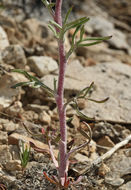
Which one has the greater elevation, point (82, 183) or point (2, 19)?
point (2, 19)

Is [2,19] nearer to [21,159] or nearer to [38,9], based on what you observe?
[38,9]

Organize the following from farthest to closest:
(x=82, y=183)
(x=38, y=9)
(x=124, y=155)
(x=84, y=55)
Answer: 1. (x=38, y=9)
2. (x=84, y=55)
3. (x=124, y=155)
4. (x=82, y=183)

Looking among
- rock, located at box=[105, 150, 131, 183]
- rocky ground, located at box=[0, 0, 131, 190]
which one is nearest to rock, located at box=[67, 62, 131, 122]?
rocky ground, located at box=[0, 0, 131, 190]

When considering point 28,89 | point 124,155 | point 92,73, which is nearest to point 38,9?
point 92,73

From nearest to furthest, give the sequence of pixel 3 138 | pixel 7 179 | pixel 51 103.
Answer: pixel 7 179 < pixel 3 138 < pixel 51 103

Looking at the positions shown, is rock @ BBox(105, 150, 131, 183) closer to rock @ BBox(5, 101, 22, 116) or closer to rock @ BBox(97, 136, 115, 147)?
rock @ BBox(97, 136, 115, 147)

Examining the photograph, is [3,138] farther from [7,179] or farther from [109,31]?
[109,31]

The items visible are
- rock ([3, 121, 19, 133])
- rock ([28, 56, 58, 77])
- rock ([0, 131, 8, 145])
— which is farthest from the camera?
rock ([28, 56, 58, 77])

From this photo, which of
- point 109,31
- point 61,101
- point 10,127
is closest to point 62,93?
point 61,101
